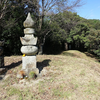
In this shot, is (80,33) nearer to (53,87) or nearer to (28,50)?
(28,50)

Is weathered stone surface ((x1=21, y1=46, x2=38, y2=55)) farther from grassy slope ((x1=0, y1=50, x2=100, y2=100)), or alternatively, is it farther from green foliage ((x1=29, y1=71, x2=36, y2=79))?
grassy slope ((x1=0, y1=50, x2=100, y2=100))

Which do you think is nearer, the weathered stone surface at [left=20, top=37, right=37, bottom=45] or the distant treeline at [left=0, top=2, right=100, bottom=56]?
the weathered stone surface at [left=20, top=37, right=37, bottom=45]

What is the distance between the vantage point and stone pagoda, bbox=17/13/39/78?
3880mm

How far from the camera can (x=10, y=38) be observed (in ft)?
31.4

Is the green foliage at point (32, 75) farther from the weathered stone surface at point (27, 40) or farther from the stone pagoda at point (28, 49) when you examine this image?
the weathered stone surface at point (27, 40)

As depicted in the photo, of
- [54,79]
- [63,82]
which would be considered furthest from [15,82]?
[63,82]

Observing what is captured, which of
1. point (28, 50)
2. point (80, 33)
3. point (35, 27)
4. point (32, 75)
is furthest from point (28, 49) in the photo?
point (80, 33)

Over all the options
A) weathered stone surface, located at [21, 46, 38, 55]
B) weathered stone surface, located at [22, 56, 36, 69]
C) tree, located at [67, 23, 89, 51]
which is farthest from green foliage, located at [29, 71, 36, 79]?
tree, located at [67, 23, 89, 51]

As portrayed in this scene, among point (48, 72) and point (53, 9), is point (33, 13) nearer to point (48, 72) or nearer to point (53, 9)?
point (53, 9)

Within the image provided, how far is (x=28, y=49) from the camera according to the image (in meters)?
3.85

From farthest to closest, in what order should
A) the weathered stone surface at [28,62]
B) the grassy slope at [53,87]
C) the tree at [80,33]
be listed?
the tree at [80,33]
the weathered stone surface at [28,62]
the grassy slope at [53,87]

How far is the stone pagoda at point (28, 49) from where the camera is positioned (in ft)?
12.7

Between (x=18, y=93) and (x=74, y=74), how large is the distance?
2647 millimetres

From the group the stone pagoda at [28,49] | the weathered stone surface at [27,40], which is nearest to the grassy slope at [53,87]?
the stone pagoda at [28,49]
